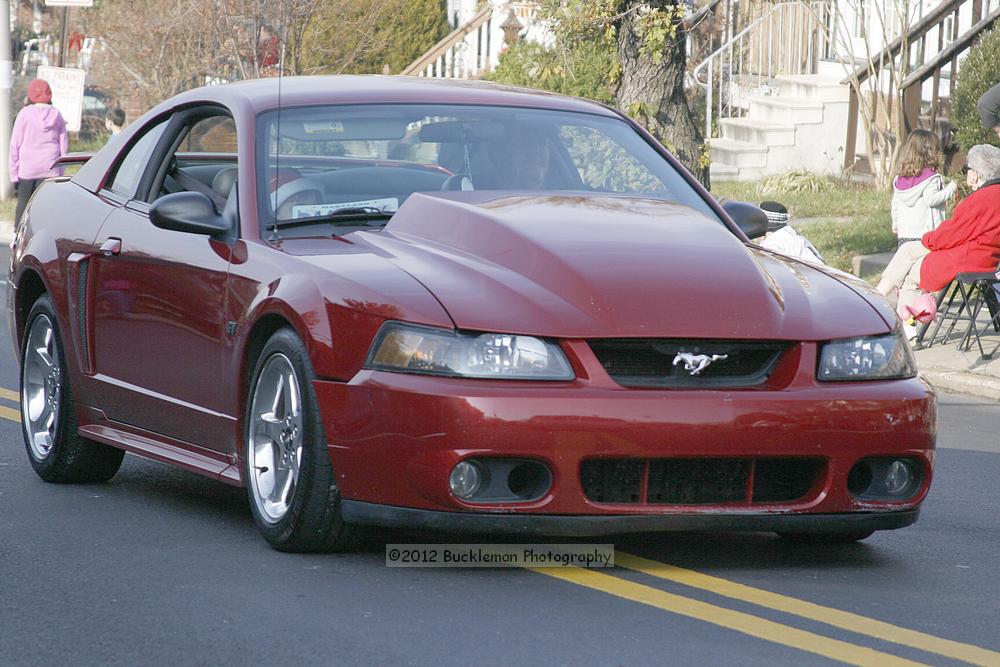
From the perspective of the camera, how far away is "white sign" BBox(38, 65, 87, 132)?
2364cm

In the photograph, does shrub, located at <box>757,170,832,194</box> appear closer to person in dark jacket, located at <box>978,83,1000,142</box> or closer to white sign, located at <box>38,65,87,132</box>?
person in dark jacket, located at <box>978,83,1000,142</box>

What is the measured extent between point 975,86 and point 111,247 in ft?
46.2

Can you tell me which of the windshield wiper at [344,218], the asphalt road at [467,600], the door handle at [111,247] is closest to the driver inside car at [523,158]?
the windshield wiper at [344,218]

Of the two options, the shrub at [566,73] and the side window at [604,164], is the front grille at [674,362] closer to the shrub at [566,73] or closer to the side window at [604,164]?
the side window at [604,164]

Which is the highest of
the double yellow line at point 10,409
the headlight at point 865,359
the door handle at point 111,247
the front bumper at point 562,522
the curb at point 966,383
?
the door handle at point 111,247

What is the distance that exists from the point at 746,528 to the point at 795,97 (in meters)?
19.7

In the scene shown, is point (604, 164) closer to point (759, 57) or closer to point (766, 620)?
point (766, 620)

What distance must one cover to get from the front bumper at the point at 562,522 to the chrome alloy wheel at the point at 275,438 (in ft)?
1.00

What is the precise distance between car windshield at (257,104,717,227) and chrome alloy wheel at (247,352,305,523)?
24.4 inches

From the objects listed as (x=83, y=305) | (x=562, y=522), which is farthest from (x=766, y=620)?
(x=83, y=305)

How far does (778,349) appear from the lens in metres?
5.28

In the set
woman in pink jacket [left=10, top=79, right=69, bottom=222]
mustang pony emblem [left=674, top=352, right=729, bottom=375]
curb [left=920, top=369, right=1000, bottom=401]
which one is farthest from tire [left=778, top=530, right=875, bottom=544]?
woman in pink jacket [left=10, top=79, right=69, bottom=222]

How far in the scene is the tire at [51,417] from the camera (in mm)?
7098

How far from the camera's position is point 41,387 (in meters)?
7.41
